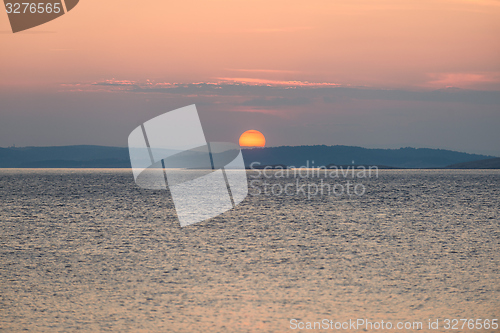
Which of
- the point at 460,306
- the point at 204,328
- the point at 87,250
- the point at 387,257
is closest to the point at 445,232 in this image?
the point at 387,257

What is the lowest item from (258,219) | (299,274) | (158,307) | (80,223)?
(258,219)

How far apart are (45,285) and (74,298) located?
6.47 ft

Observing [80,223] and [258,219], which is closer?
[80,223]

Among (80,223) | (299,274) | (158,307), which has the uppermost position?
(158,307)

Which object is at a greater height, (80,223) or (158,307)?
(158,307)

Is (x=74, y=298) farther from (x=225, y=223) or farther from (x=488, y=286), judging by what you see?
(x=225, y=223)

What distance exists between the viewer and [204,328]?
1111 cm

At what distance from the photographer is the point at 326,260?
1933 centimetres

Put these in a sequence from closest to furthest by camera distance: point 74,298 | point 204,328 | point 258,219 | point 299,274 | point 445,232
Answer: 1. point 204,328
2. point 74,298
3. point 299,274
4. point 445,232
5. point 258,219

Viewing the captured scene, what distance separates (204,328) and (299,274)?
19.9ft

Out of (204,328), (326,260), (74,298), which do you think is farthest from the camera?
(326,260)

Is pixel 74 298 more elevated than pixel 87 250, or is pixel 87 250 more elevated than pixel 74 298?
pixel 74 298

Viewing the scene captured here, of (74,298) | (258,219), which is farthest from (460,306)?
(258,219)

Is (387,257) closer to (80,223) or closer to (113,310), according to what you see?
(113,310)
